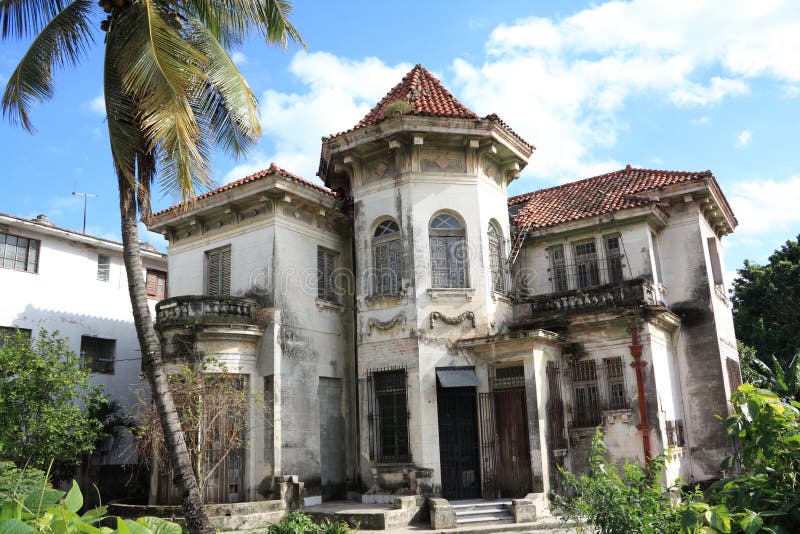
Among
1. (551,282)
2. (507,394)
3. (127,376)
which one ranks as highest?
(551,282)

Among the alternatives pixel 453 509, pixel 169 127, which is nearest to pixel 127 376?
pixel 453 509

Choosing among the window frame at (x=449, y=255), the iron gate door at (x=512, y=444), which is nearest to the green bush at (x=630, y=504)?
the iron gate door at (x=512, y=444)

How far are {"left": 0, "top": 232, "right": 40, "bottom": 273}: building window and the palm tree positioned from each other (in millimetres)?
10058

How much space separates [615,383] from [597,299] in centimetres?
227

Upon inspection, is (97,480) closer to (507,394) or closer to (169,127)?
(507,394)

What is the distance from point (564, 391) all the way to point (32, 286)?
650 inches

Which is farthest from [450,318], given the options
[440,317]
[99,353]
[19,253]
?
[19,253]

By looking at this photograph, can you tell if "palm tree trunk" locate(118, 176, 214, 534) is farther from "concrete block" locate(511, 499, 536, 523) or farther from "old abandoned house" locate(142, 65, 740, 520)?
"concrete block" locate(511, 499, 536, 523)

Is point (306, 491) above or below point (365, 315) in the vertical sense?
below

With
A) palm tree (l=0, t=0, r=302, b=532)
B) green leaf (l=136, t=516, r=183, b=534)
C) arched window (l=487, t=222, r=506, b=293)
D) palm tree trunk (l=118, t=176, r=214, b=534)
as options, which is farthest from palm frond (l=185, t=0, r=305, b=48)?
green leaf (l=136, t=516, r=183, b=534)

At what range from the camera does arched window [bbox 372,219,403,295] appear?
18547 mm

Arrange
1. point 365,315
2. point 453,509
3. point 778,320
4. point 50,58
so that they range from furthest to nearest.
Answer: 1. point 778,320
2. point 365,315
3. point 453,509
4. point 50,58

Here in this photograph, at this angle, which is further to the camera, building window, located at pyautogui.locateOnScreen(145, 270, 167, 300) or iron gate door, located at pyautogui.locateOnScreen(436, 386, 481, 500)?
building window, located at pyautogui.locateOnScreen(145, 270, 167, 300)

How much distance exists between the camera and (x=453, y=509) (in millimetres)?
15391
